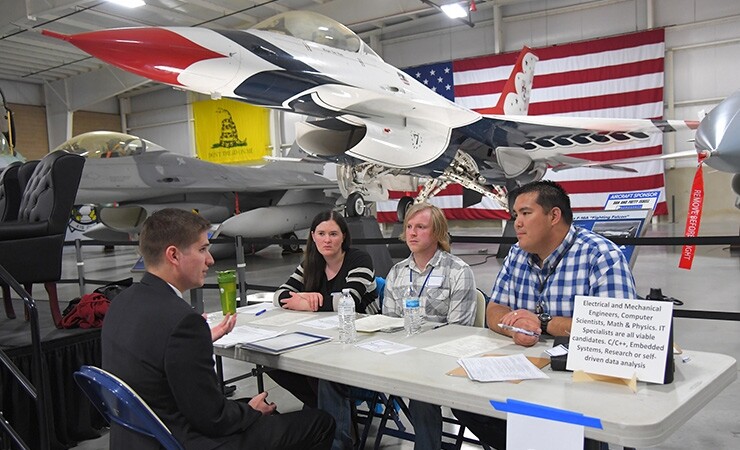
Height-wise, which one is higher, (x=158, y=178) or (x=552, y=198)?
(x=158, y=178)

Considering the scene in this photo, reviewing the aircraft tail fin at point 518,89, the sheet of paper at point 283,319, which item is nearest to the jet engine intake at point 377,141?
the aircraft tail fin at point 518,89

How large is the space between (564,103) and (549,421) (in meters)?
14.2

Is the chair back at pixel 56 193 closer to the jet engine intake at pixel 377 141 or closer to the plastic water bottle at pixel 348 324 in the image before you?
the plastic water bottle at pixel 348 324

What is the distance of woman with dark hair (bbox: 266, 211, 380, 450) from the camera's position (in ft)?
9.50

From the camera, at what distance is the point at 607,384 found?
1.55 meters

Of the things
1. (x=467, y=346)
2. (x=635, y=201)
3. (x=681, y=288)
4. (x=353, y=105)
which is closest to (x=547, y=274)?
(x=467, y=346)

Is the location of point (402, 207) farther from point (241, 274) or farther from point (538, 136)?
point (241, 274)

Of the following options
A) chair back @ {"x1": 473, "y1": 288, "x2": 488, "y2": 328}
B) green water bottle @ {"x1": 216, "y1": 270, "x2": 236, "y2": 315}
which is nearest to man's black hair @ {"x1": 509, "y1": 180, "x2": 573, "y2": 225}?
chair back @ {"x1": 473, "y1": 288, "x2": 488, "y2": 328}

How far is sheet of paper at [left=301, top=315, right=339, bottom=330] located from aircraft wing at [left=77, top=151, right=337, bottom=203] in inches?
285

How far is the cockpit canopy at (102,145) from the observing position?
8.98 metres

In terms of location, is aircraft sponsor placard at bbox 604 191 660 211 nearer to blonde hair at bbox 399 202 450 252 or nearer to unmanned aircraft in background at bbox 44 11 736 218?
unmanned aircraft in background at bbox 44 11 736 218

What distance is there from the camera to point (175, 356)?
1.58 m

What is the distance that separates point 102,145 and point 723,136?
8573 mm

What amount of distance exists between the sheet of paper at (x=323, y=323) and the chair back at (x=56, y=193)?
7.16 ft
